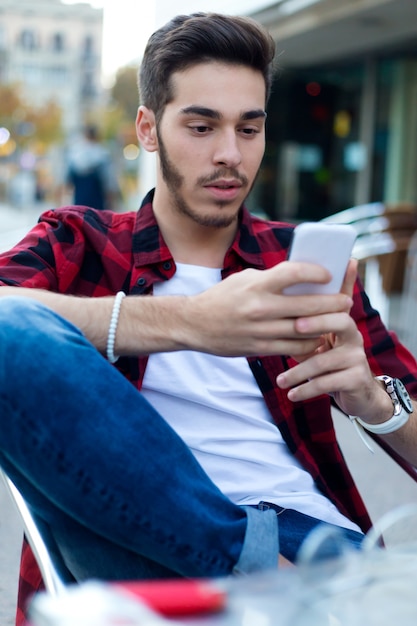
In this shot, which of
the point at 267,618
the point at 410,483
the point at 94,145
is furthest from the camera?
the point at 94,145

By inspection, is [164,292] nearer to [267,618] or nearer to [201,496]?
[201,496]

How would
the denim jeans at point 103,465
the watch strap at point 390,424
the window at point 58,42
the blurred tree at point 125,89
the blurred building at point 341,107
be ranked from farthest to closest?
1. the window at point 58,42
2. the blurred tree at point 125,89
3. the blurred building at point 341,107
4. the watch strap at point 390,424
5. the denim jeans at point 103,465

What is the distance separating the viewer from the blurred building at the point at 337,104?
11.2m

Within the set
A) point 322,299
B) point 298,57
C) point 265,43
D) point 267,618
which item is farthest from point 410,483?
point 298,57

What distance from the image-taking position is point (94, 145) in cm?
1023

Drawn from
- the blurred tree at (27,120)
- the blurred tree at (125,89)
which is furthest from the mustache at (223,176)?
the blurred tree at (27,120)

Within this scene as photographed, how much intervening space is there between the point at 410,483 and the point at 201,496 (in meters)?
2.98

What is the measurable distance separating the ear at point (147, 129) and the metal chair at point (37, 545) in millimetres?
1074

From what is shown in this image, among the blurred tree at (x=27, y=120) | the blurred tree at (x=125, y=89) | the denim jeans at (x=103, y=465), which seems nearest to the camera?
the denim jeans at (x=103, y=465)

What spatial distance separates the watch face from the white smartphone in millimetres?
421

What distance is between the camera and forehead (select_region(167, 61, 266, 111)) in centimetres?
203

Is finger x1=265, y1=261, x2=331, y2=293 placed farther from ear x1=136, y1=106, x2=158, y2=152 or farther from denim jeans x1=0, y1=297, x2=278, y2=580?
ear x1=136, y1=106, x2=158, y2=152

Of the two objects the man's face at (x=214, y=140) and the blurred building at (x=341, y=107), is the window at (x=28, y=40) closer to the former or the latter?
the blurred building at (x=341, y=107)

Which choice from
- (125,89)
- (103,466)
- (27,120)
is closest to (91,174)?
(103,466)
